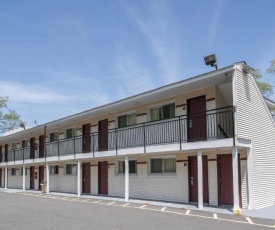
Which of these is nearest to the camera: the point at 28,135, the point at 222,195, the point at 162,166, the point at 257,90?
the point at 222,195

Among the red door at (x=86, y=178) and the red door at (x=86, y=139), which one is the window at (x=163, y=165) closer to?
the red door at (x=86, y=139)

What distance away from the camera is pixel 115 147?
17.8 meters

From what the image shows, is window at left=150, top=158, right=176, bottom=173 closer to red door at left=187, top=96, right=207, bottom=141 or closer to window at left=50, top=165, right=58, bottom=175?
red door at left=187, top=96, right=207, bottom=141

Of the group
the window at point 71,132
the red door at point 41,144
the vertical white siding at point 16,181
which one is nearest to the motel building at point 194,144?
the window at point 71,132

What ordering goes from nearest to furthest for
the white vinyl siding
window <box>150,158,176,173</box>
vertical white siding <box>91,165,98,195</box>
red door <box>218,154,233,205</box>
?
red door <box>218,154,233,205</box> < the white vinyl siding < window <box>150,158,176,173</box> < vertical white siding <box>91,165,98,195</box>

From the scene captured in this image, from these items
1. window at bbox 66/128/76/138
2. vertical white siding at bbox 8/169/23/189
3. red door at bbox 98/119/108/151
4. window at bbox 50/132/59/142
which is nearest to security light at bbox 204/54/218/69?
red door at bbox 98/119/108/151

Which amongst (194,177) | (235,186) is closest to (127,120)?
(194,177)

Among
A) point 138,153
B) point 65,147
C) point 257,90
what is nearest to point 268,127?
point 257,90

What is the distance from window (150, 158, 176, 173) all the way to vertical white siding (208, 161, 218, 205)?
2.16m

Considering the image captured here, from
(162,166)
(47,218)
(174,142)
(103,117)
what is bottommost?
(47,218)

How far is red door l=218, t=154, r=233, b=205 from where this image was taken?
13.9m

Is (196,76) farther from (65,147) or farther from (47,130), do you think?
(47,130)

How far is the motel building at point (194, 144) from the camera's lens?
43.7 feet

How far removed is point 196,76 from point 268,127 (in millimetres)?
4887
